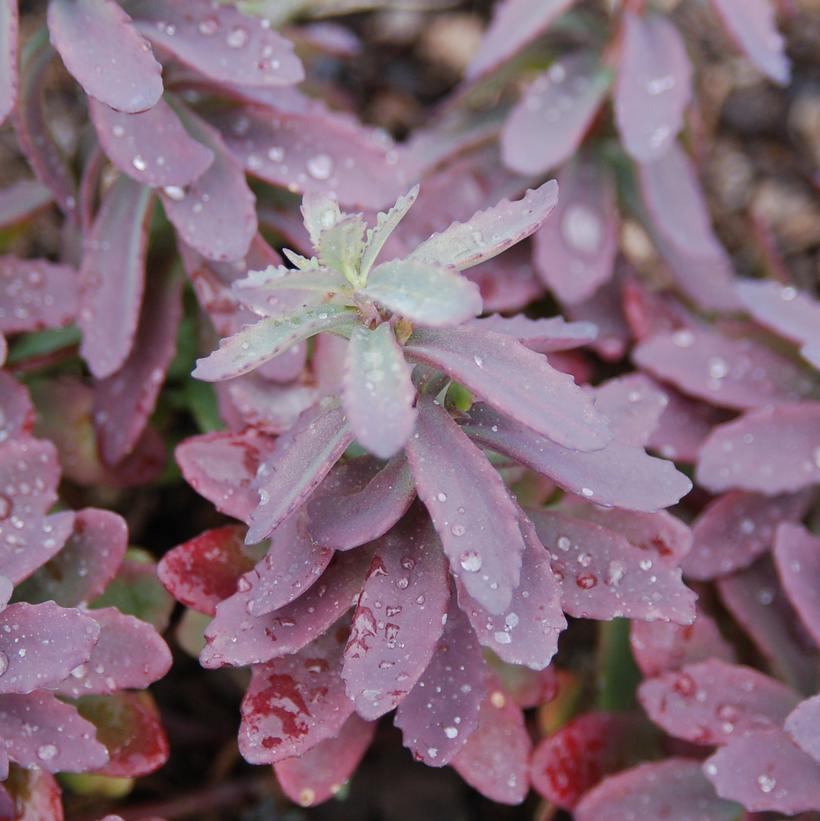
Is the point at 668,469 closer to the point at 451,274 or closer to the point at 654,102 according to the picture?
the point at 451,274

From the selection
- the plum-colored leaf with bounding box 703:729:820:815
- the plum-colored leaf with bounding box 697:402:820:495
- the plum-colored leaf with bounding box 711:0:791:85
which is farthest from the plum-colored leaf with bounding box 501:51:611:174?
the plum-colored leaf with bounding box 703:729:820:815

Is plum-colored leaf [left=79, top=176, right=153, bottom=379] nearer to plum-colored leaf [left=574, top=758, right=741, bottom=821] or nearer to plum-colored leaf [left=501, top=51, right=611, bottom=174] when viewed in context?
plum-colored leaf [left=501, top=51, right=611, bottom=174]

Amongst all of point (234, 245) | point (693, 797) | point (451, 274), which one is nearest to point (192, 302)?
point (234, 245)

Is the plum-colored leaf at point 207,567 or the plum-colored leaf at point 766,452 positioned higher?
the plum-colored leaf at point 207,567

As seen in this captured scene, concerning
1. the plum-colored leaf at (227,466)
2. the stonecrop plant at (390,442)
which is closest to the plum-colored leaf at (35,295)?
the stonecrop plant at (390,442)

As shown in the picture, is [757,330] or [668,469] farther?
[757,330]

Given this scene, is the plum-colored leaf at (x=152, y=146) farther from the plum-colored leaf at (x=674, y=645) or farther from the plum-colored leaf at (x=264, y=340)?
the plum-colored leaf at (x=674, y=645)
